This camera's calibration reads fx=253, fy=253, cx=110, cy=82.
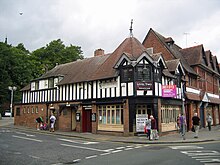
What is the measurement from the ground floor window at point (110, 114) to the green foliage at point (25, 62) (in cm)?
2563

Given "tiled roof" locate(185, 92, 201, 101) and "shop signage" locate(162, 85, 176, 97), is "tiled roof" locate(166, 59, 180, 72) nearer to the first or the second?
"tiled roof" locate(185, 92, 201, 101)

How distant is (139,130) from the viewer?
62.4ft

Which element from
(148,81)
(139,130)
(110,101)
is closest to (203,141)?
(139,130)

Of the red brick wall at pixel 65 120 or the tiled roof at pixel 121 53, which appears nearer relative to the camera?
the tiled roof at pixel 121 53

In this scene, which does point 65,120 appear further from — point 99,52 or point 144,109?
point 99,52

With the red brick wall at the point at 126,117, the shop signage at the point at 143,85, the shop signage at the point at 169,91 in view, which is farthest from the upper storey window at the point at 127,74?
the shop signage at the point at 169,91

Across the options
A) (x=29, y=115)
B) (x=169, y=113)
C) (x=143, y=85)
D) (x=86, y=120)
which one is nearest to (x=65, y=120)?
(x=86, y=120)

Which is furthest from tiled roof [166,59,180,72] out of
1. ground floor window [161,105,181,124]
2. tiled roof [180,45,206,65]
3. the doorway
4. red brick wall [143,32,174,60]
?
the doorway

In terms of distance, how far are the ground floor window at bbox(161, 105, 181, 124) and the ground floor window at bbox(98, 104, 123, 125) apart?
11.5 feet

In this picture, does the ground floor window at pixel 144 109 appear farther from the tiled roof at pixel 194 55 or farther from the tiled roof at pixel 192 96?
the tiled roof at pixel 194 55

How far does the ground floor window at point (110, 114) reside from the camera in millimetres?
20047

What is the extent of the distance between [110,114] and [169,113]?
5.23 m

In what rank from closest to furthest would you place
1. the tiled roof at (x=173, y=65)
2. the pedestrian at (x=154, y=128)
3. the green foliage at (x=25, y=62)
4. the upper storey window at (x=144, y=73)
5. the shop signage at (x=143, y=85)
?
1. the pedestrian at (x=154, y=128)
2. the shop signage at (x=143, y=85)
3. the upper storey window at (x=144, y=73)
4. the tiled roof at (x=173, y=65)
5. the green foliage at (x=25, y=62)

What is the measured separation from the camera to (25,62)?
48.8 m
